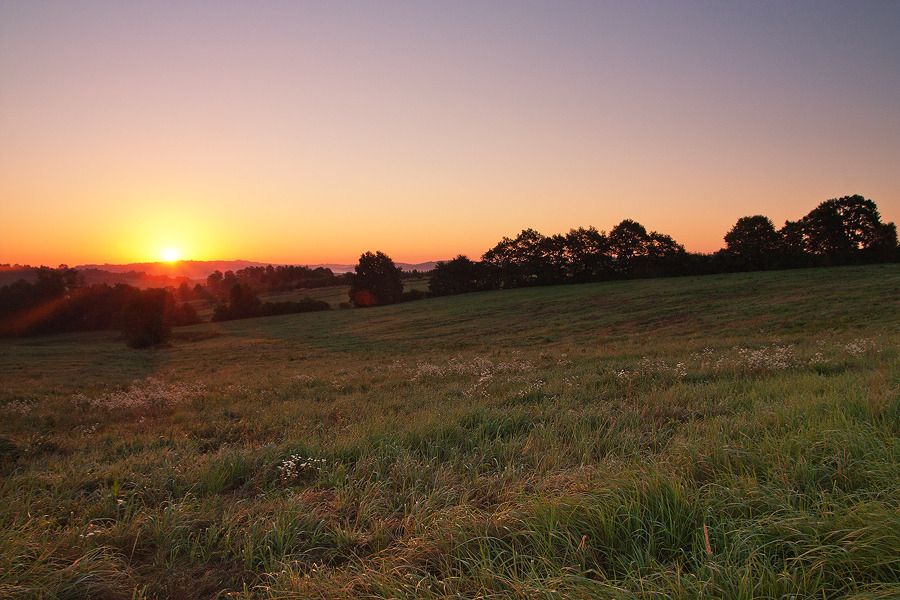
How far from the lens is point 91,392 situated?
15008mm

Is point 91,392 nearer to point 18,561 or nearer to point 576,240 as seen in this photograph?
point 18,561

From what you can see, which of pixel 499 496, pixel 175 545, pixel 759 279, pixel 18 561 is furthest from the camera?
Result: pixel 759 279

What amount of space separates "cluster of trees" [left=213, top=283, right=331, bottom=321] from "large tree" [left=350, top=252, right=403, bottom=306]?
636cm

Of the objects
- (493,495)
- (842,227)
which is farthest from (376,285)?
(493,495)

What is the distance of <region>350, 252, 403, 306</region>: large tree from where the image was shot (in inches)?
3167

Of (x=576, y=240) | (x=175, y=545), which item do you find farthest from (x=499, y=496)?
(x=576, y=240)

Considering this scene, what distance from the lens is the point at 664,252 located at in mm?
68000

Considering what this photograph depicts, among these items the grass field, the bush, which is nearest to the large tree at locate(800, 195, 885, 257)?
the grass field

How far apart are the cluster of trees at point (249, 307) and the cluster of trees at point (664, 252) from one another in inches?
915

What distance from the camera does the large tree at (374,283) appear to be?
264ft

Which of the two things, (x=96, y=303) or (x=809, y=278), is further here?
(x=96, y=303)

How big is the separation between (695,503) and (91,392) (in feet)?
60.4

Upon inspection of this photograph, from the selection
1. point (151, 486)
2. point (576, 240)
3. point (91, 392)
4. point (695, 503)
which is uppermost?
point (576, 240)

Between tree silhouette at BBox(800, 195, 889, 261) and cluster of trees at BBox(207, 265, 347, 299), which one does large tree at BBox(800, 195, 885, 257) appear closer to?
tree silhouette at BBox(800, 195, 889, 261)
